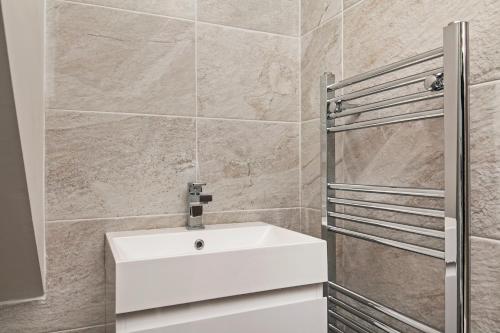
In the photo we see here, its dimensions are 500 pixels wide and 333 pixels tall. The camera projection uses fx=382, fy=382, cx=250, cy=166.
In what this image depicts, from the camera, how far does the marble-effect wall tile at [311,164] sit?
139 cm

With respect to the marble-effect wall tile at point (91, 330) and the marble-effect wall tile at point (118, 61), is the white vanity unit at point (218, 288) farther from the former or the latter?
the marble-effect wall tile at point (118, 61)

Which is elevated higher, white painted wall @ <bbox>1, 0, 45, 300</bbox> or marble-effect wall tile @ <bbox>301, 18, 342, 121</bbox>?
marble-effect wall tile @ <bbox>301, 18, 342, 121</bbox>

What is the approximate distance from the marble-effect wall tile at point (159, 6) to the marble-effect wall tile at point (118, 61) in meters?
0.02

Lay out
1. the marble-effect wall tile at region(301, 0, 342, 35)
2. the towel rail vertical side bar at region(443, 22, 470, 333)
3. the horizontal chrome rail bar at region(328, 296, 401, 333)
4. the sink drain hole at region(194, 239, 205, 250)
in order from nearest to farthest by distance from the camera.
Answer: the towel rail vertical side bar at region(443, 22, 470, 333) → the horizontal chrome rail bar at region(328, 296, 401, 333) → the sink drain hole at region(194, 239, 205, 250) → the marble-effect wall tile at region(301, 0, 342, 35)

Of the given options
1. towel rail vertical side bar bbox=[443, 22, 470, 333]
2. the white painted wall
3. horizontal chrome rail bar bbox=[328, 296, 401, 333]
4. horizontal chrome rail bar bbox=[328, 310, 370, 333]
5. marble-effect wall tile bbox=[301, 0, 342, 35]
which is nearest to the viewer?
the white painted wall

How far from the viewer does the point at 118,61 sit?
1.23 metres

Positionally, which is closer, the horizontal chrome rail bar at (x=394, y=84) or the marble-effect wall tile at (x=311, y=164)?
the horizontal chrome rail bar at (x=394, y=84)

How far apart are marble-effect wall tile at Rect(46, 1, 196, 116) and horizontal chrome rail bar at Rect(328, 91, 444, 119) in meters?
0.51

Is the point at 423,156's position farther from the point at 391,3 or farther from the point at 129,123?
the point at 129,123

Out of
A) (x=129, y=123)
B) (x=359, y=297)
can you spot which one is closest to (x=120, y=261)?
(x=129, y=123)

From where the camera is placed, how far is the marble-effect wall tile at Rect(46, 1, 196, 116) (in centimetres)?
116

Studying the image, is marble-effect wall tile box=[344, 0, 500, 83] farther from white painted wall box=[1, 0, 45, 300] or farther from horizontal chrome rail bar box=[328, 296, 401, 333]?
white painted wall box=[1, 0, 45, 300]

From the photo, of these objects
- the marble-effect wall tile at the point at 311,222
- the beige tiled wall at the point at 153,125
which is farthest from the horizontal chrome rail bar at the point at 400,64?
the marble-effect wall tile at the point at 311,222

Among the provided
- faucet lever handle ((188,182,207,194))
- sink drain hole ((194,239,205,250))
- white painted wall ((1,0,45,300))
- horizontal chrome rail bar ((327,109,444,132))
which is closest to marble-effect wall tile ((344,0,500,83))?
horizontal chrome rail bar ((327,109,444,132))
